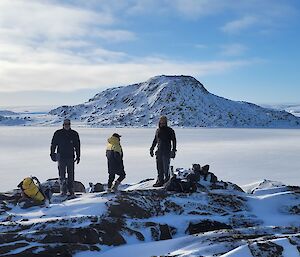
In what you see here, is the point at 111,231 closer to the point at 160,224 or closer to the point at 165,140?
the point at 160,224

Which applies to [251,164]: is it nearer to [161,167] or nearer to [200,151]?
[200,151]

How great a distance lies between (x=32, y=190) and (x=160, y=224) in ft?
10.4

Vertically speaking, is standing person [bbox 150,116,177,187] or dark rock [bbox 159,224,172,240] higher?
standing person [bbox 150,116,177,187]

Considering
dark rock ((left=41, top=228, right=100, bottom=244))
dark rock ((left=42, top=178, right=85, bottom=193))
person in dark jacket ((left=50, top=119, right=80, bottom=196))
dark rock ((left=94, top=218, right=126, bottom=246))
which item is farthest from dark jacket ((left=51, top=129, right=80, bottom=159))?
dark rock ((left=41, top=228, right=100, bottom=244))

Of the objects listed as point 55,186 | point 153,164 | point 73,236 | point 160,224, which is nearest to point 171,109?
point 153,164

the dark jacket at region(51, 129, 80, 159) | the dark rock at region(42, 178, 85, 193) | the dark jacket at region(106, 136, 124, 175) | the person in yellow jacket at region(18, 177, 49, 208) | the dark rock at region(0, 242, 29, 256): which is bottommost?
the dark rock at region(0, 242, 29, 256)

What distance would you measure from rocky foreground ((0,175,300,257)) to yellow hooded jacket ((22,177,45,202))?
0.40 meters

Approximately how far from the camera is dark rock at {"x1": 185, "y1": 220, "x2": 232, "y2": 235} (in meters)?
7.94

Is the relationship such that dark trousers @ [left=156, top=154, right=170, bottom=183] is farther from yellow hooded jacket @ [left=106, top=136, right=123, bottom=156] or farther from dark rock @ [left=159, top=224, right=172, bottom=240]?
dark rock @ [left=159, top=224, right=172, bottom=240]

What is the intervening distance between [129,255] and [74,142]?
14.3ft

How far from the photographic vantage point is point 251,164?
19375 mm

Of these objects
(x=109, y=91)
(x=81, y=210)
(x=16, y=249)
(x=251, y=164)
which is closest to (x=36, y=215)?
(x=81, y=210)

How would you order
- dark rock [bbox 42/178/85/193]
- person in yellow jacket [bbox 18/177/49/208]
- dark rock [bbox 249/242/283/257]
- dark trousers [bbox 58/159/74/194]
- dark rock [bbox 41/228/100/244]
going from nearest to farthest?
dark rock [bbox 249/242/283/257]
dark rock [bbox 41/228/100/244]
person in yellow jacket [bbox 18/177/49/208]
dark trousers [bbox 58/159/74/194]
dark rock [bbox 42/178/85/193]

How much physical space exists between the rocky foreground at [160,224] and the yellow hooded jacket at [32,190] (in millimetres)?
397
